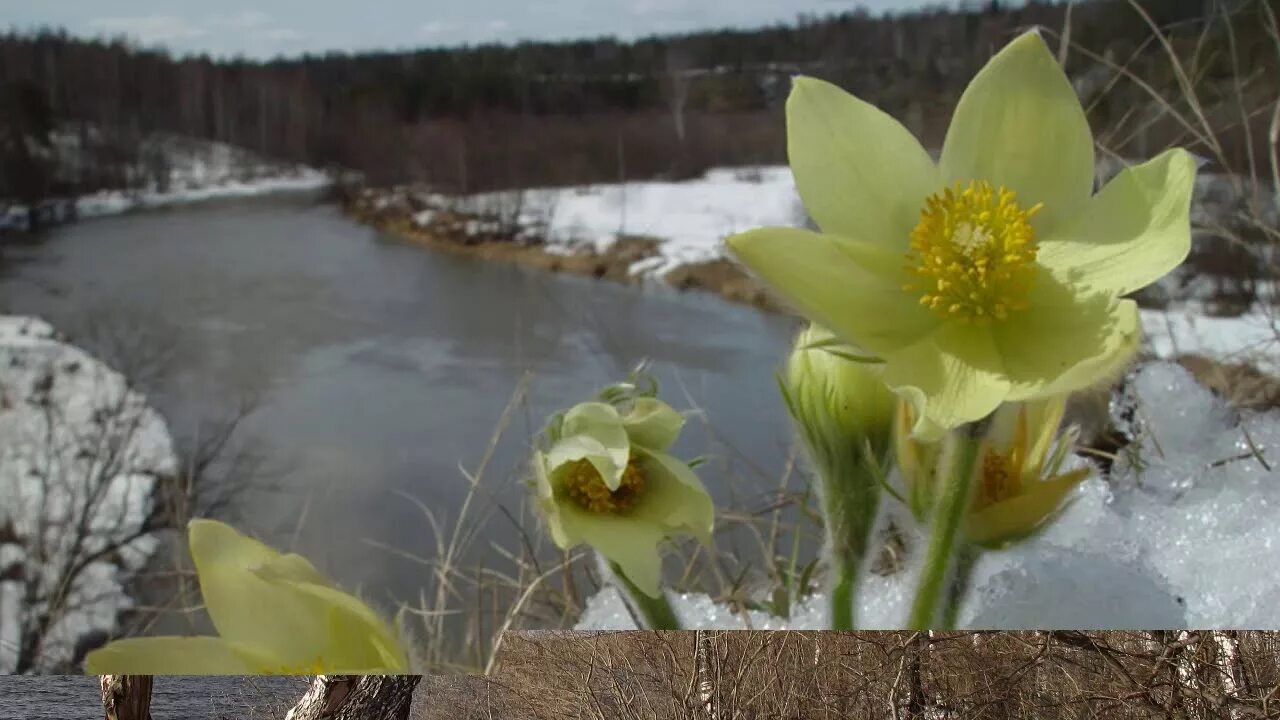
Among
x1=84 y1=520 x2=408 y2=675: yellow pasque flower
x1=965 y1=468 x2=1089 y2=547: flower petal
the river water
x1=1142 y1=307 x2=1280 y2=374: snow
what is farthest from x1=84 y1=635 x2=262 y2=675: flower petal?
x1=1142 y1=307 x2=1280 y2=374: snow

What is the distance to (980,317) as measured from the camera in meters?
0.59

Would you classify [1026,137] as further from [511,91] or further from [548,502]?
[511,91]

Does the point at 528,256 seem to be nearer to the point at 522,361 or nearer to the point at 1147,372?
the point at 522,361

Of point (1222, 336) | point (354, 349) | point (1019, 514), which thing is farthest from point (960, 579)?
point (354, 349)

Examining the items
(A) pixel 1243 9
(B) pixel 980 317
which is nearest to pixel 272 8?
(B) pixel 980 317

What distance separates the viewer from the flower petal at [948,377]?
0.54m

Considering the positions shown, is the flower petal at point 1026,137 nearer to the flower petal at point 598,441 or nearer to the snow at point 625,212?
the flower petal at point 598,441

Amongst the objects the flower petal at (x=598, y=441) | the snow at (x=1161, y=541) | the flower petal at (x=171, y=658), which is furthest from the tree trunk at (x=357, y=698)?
the flower petal at (x=598, y=441)

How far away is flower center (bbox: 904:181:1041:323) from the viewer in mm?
590

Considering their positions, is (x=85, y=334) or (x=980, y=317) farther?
(x=85, y=334)

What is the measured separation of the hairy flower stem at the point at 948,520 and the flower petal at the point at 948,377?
0.05 ft

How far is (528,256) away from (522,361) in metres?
0.10

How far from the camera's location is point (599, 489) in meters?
0.76

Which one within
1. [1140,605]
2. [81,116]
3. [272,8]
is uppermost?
Result: [272,8]
